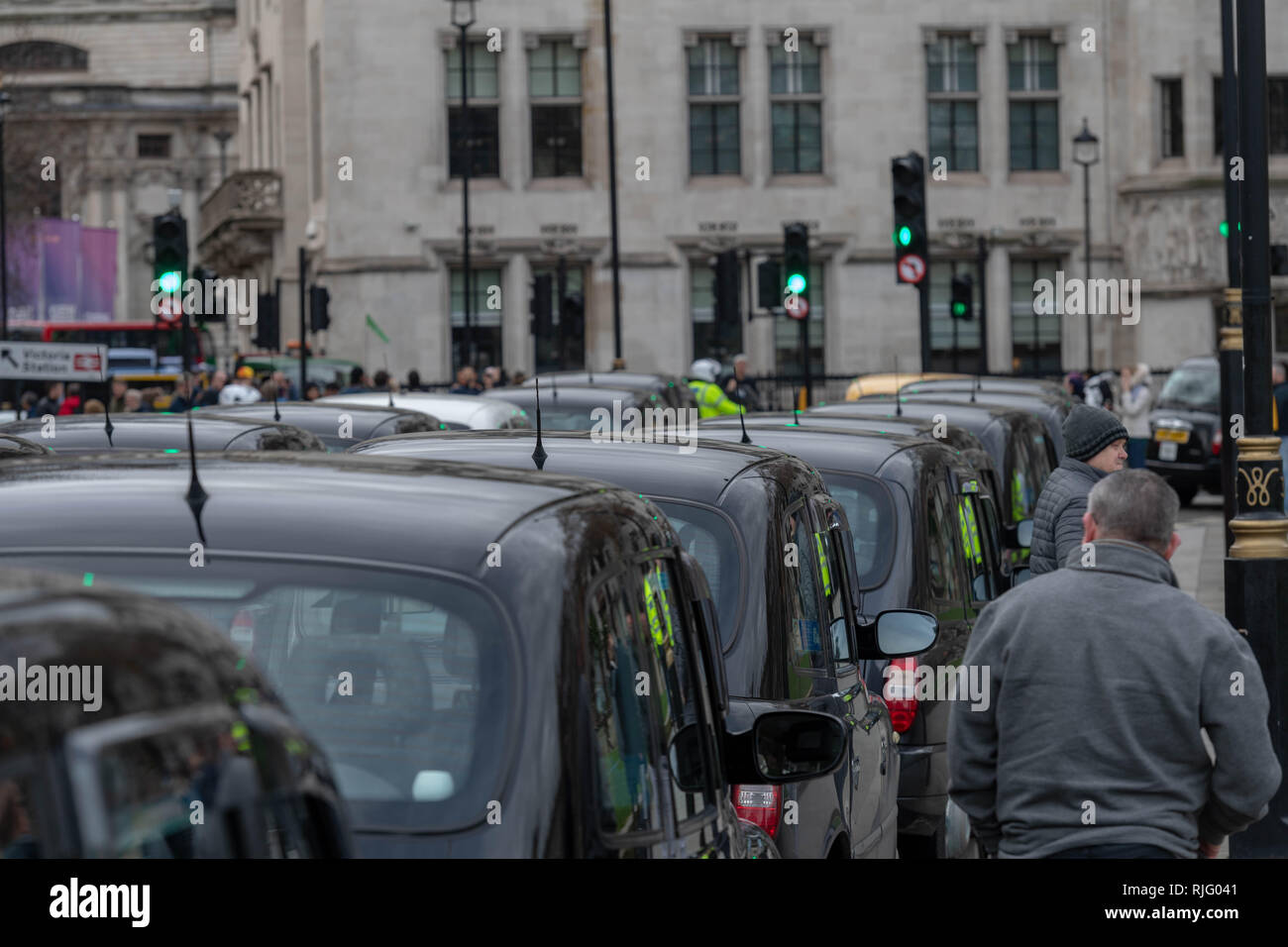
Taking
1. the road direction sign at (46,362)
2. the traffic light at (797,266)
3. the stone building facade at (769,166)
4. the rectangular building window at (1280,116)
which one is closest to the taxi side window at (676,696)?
the road direction sign at (46,362)

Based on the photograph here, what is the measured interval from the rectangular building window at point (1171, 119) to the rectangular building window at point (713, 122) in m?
8.71

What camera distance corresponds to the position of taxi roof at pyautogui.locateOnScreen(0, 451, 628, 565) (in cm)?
335

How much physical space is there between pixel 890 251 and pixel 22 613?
45.1 m

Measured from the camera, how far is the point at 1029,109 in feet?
154

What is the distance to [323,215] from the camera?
46.8 meters

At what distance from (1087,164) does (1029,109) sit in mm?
3019

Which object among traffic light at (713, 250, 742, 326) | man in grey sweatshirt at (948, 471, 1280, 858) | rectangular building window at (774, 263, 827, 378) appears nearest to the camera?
man in grey sweatshirt at (948, 471, 1280, 858)

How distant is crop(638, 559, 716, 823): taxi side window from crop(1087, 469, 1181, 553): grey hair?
3.83ft

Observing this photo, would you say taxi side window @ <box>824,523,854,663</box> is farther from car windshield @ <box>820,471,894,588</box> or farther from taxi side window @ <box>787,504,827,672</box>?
car windshield @ <box>820,471,894,588</box>

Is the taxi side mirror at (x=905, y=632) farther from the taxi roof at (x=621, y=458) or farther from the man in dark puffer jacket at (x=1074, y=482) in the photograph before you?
the man in dark puffer jacket at (x=1074, y=482)

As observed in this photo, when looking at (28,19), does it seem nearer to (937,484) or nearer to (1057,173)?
(1057,173)

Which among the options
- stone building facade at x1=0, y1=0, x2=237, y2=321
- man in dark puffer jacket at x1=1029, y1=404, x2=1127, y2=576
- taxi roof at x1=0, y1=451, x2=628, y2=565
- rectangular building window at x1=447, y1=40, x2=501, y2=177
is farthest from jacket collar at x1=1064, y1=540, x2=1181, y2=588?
stone building facade at x1=0, y1=0, x2=237, y2=321

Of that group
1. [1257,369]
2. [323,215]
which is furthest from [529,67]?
[1257,369]

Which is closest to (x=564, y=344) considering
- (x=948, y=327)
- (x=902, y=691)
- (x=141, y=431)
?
(x=948, y=327)
